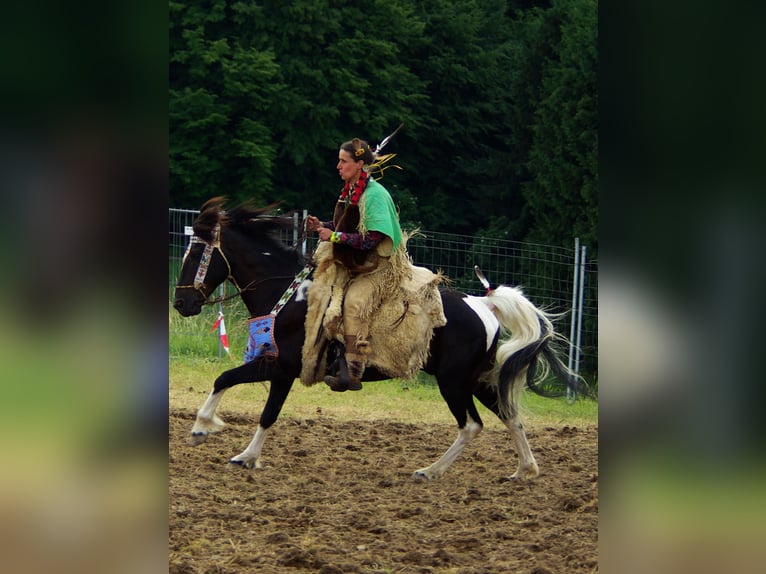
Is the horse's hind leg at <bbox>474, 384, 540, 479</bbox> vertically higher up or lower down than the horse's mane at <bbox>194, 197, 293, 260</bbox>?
lower down

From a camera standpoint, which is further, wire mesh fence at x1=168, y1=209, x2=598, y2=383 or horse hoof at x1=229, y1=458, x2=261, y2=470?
wire mesh fence at x1=168, y1=209, x2=598, y2=383

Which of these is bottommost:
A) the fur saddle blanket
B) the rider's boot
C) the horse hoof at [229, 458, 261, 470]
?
the horse hoof at [229, 458, 261, 470]

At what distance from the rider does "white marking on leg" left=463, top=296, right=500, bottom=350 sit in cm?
76

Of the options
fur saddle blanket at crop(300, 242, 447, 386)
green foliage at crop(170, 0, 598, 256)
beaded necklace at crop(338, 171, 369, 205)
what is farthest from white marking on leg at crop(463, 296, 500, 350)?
green foliage at crop(170, 0, 598, 256)

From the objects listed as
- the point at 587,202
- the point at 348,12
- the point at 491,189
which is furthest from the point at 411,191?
the point at 587,202

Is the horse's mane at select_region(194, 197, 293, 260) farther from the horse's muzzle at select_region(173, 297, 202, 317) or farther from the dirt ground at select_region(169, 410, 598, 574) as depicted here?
the dirt ground at select_region(169, 410, 598, 574)

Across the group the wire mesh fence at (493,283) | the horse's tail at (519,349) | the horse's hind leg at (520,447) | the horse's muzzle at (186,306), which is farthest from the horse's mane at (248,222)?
the wire mesh fence at (493,283)

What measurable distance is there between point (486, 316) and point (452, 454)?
105cm

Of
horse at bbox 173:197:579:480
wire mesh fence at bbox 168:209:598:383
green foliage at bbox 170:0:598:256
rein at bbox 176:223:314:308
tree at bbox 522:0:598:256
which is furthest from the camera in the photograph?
green foliage at bbox 170:0:598:256

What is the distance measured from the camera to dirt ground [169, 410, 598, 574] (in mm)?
4676

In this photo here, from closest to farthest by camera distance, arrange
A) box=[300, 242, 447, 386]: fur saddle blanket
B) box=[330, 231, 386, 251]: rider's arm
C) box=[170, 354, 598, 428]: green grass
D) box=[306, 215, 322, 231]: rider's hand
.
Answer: box=[330, 231, 386, 251]: rider's arm → box=[306, 215, 322, 231]: rider's hand → box=[300, 242, 447, 386]: fur saddle blanket → box=[170, 354, 598, 428]: green grass

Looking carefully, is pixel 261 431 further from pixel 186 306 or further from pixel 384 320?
pixel 384 320
